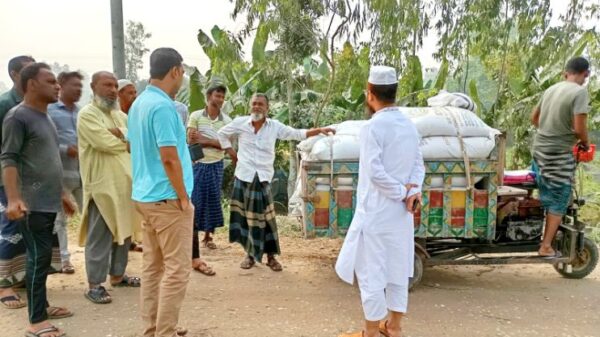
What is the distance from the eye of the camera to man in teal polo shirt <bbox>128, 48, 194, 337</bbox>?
108 inches

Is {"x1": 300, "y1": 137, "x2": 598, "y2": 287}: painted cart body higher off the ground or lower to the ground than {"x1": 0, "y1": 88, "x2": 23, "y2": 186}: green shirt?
lower

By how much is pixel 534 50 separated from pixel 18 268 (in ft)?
22.4

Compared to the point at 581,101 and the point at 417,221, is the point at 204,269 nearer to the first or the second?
the point at 417,221

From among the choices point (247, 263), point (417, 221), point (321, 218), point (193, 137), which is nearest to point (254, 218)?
point (247, 263)

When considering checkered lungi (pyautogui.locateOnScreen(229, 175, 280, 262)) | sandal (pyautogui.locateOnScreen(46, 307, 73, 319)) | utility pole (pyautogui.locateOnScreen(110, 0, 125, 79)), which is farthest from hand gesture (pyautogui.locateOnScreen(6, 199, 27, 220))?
utility pole (pyautogui.locateOnScreen(110, 0, 125, 79))

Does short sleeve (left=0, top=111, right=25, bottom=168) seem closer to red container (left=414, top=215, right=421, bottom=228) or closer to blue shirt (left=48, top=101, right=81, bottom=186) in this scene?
blue shirt (left=48, top=101, right=81, bottom=186)

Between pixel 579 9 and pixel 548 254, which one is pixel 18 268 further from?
pixel 579 9

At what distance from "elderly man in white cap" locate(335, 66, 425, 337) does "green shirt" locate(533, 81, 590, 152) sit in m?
1.94

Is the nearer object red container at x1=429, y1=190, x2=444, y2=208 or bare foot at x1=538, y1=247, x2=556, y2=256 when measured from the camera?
red container at x1=429, y1=190, x2=444, y2=208

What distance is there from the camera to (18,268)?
3768 millimetres

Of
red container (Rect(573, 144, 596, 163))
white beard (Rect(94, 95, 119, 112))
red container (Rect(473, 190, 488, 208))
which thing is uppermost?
white beard (Rect(94, 95, 119, 112))

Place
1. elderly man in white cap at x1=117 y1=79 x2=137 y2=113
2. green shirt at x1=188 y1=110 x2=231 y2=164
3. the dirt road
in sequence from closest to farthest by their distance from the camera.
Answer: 1. the dirt road
2. elderly man in white cap at x1=117 y1=79 x2=137 y2=113
3. green shirt at x1=188 y1=110 x2=231 y2=164

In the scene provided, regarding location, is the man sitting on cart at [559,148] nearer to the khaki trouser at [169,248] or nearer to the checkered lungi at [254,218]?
the checkered lungi at [254,218]

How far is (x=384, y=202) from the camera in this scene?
116 inches
